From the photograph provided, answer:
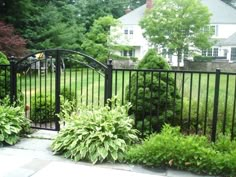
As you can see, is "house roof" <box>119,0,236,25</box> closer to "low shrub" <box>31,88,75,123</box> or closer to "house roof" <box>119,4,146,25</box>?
"house roof" <box>119,4,146,25</box>

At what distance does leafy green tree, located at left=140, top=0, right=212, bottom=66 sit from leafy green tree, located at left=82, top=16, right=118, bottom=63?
9.13ft

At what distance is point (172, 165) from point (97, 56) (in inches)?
711

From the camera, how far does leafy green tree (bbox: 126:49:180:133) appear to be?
4477mm

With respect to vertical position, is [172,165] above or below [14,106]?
below

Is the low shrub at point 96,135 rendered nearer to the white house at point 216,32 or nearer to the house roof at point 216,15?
the white house at point 216,32

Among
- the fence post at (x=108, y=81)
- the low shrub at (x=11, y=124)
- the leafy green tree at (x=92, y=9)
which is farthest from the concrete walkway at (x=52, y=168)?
the leafy green tree at (x=92, y=9)

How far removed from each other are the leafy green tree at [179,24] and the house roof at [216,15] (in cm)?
686

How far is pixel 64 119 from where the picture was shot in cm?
427

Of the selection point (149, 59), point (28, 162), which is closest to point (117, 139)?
point (28, 162)

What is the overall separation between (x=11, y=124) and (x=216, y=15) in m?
26.5

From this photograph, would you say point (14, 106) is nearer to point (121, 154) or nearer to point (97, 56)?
point (121, 154)

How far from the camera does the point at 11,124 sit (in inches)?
178

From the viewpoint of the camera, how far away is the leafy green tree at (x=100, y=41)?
21.0 meters

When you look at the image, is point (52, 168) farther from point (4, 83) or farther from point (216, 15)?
point (216, 15)
